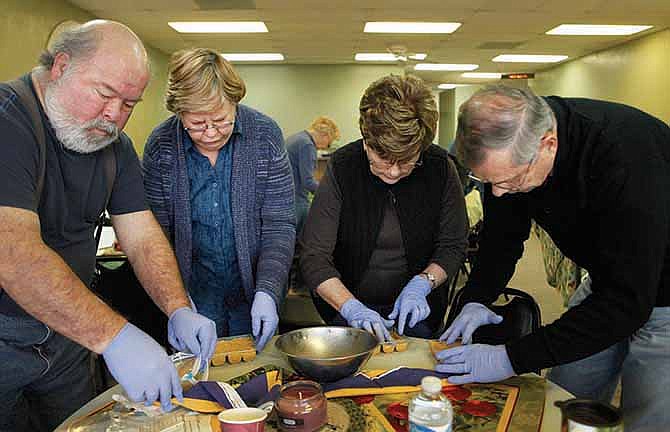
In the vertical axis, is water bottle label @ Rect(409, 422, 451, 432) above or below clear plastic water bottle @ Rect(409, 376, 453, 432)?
Answer: below

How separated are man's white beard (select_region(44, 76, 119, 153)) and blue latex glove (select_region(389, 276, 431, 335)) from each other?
922 mm

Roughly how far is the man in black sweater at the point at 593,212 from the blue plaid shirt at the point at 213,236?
78 cm

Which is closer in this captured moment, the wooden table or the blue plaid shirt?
the wooden table

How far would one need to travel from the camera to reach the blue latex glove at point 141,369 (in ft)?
3.89

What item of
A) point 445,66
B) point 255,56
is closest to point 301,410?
point 255,56

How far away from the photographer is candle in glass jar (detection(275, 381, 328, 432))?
1089 mm

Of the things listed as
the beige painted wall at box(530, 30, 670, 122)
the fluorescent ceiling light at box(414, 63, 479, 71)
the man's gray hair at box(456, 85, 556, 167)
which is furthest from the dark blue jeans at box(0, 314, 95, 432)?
the fluorescent ceiling light at box(414, 63, 479, 71)

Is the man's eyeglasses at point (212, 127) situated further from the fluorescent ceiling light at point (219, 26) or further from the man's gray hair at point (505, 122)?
the fluorescent ceiling light at point (219, 26)

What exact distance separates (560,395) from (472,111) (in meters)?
0.66

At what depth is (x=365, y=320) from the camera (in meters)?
1.65

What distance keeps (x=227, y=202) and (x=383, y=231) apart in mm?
501

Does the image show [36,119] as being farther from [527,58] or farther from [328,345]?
[527,58]

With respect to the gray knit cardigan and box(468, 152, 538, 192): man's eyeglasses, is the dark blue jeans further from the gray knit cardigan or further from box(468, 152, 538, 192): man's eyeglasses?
A: box(468, 152, 538, 192): man's eyeglasses

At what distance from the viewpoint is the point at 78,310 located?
1.19 metres
